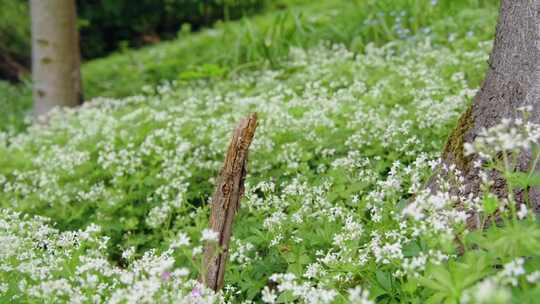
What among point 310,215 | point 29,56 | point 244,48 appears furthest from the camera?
point 29,56

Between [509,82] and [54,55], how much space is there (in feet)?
20.5

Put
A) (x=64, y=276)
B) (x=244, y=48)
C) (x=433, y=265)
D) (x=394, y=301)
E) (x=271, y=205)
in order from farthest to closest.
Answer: (x=244, y=48)
(x=271, y=205)
(x=64, y=276)
(x=394, y=301)
(x=433, y=265)

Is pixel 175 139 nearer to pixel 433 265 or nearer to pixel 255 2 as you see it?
pixel 433 265

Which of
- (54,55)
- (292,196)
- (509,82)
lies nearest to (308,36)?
(54,55)

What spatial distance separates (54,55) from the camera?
7969 mm

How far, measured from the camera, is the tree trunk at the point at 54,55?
7.77m

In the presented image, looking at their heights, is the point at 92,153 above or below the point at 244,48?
below

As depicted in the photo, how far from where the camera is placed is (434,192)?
3303 millimetres

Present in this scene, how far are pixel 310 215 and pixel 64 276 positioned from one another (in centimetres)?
130

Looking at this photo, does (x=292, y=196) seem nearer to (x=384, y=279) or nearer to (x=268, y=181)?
(x=268, y=181)

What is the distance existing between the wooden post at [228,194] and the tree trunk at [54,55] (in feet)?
17.6

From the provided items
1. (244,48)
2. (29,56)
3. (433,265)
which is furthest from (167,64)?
(433,265)

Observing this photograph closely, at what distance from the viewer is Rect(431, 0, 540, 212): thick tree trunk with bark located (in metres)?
3.03

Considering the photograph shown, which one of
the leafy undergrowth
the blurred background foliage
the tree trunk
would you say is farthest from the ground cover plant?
the blurred background foliage
